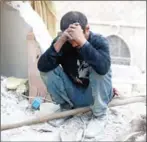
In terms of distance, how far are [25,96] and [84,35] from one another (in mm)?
326

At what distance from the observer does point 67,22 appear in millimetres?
848

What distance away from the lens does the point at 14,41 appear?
1.15 meters

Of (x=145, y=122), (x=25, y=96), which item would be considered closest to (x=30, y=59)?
(x=25, y=96)

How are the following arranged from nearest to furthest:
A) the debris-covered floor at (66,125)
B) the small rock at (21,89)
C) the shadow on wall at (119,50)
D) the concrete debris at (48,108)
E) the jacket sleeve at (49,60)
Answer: the debris-covered floor at (66,125)
the jacket sleeve at (49,60)
the concrete debris at (48,108)
the small rock at (21,89)
the shadow on wall at (119,50)

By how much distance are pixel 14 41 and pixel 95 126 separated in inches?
15.8

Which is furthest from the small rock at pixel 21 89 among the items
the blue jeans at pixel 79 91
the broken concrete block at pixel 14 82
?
the blue jeans at pixel 79 91

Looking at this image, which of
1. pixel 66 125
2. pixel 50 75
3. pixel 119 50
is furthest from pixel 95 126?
pixel 119 50

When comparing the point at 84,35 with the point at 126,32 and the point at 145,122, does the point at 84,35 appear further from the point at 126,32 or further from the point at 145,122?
the point at 126,32

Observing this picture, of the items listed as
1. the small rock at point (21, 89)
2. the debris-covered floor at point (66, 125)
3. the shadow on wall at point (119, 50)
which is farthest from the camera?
the shadow on wall at point (119, 50)

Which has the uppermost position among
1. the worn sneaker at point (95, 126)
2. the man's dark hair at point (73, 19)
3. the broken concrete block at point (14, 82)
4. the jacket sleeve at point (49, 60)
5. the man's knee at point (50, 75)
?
the man's dark hair at point (73, 19)

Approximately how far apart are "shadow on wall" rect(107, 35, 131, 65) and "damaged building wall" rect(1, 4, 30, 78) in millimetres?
2747

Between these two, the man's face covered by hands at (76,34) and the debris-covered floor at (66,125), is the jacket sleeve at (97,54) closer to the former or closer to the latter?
the man's face covered by hands at (76,34)

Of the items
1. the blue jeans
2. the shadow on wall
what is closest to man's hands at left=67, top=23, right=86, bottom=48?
the blue jeans

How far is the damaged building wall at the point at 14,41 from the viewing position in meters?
1.06
